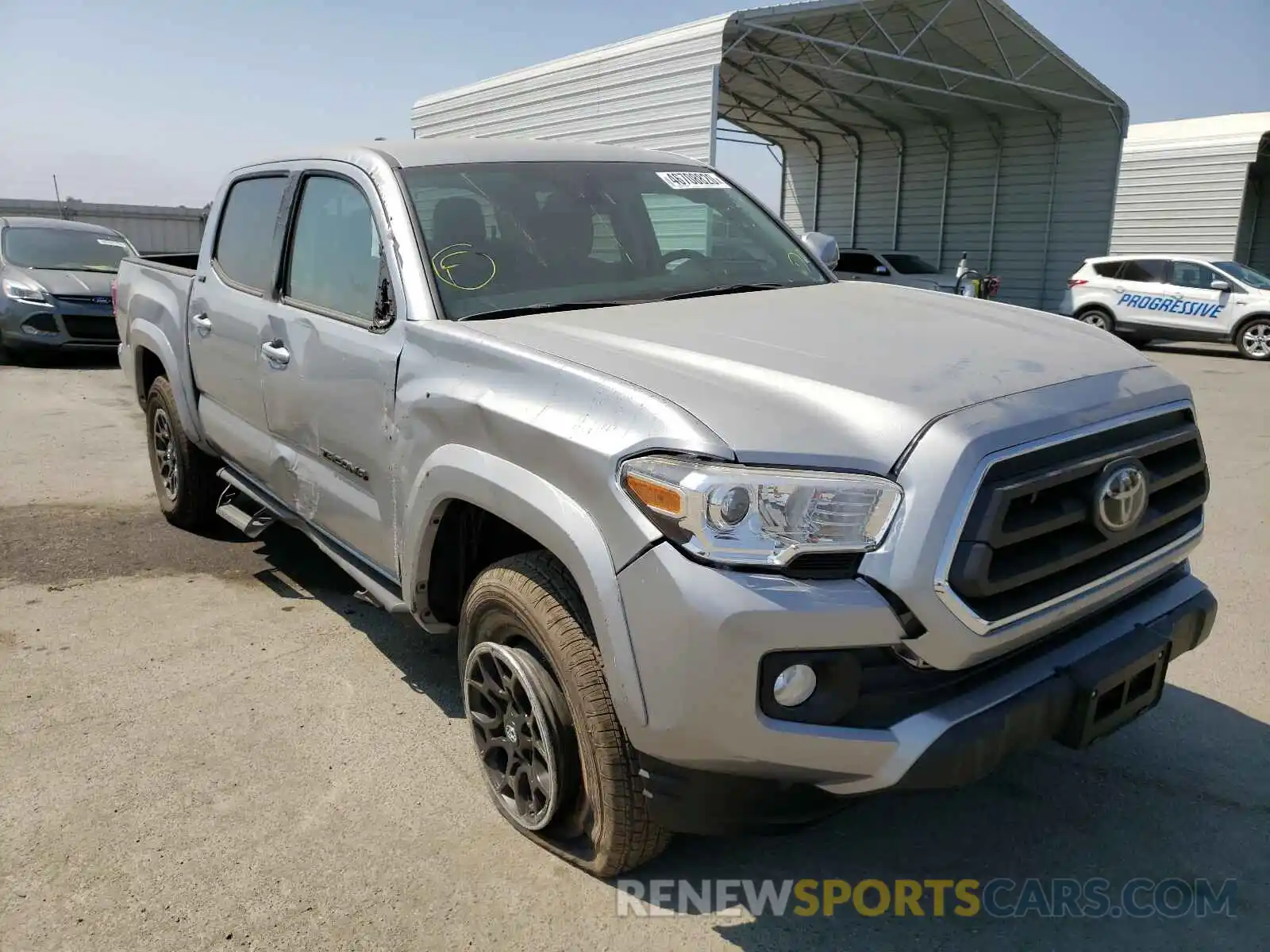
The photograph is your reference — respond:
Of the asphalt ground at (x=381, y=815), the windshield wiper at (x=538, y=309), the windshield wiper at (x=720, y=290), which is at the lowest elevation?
the asphalt ground at (x=381, y=815)

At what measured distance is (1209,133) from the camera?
2147cm

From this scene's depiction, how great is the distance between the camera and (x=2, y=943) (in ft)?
7.65

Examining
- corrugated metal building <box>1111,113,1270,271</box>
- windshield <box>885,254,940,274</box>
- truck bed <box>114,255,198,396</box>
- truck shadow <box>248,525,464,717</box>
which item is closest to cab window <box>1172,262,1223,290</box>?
windshield <box>885,254,940,274</box>

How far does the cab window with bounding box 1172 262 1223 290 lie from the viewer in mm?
14984

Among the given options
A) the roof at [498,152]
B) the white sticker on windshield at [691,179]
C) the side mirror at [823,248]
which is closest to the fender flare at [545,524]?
the roof at [498,152]

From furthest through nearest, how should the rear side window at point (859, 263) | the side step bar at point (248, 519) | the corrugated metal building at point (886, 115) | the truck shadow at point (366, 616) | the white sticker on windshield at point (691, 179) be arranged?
the rear side window at point (859, 263) < the corrugated metal building at point (886, 115) < the side step bar at point (248, 519) < the white sticker on windshield at point (691, 179) < the truck shadow at point (366, 616)

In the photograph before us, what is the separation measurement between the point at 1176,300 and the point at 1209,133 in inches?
351

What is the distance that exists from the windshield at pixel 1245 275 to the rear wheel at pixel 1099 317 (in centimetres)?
168

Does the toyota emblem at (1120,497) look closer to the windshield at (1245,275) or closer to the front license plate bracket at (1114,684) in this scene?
the front license plate bracket at (1114,684)

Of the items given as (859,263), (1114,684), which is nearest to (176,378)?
(1114,684)

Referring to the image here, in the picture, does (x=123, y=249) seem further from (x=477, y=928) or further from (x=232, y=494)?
(x=477, y=928)

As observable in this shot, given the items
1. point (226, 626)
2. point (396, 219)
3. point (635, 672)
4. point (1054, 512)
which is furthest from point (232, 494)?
point (1054, 512)

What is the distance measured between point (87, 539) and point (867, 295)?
4399 millimetres

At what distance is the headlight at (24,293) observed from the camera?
11.2 metres
